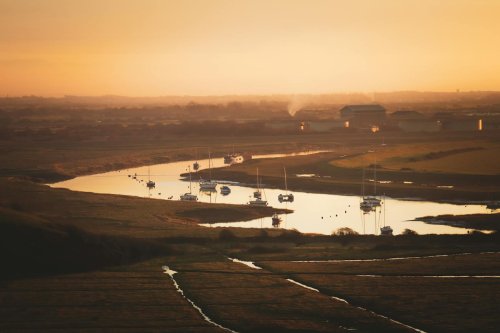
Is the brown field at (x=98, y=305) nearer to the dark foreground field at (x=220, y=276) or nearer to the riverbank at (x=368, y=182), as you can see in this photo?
the dark foreground field at (x=220, y=276)

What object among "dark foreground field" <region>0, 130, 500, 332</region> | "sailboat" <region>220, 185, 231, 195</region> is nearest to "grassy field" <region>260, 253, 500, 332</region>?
"dark foreground field" <region>0, 130, 500, 332</region>

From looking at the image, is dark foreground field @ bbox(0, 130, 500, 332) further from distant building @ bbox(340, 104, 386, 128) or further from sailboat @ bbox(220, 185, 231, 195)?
distant building @ bbox(340, 104, 386, 128)

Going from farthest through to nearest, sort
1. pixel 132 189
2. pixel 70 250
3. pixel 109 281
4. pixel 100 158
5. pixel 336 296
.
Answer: pixel 100 158
pixel 132 189
pixel 70 250
pixel 109 281
pixel 336 296

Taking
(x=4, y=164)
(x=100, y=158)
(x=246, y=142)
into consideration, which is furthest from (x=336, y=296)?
(x=246, y=142)

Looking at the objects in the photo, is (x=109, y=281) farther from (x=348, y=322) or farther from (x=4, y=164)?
(x=4, y=164)

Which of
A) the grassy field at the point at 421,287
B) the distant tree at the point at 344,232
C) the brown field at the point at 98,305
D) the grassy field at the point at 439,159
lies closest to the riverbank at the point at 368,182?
the grassy field at the point at 439,159
